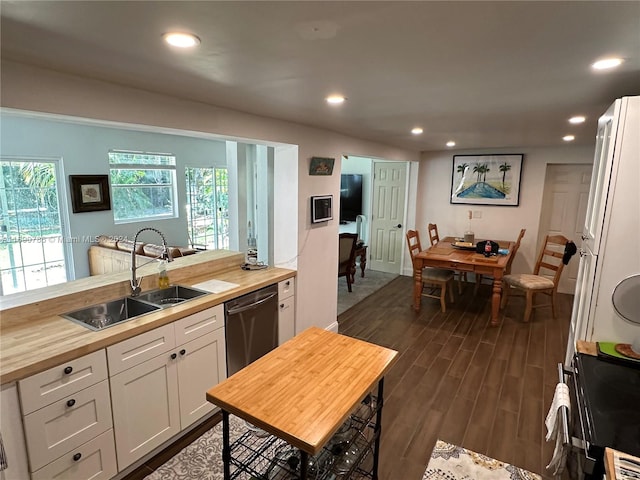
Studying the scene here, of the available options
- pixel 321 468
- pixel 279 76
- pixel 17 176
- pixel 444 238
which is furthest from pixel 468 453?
pixel 17 176

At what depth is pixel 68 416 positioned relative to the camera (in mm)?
1722

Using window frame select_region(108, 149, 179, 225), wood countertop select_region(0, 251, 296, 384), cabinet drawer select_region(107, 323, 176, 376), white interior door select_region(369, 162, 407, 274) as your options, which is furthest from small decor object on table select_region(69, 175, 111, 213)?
white interior door select_region(369, 162, 407, 274)

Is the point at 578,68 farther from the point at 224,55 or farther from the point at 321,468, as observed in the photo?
the point at 321,468

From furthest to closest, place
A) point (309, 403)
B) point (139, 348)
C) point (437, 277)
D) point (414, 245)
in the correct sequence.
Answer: point (414, 245), point (437, 277), point (139, 348), point (309, 403)

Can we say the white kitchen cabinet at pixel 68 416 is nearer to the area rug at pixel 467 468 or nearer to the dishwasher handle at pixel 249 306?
the dishwasher handle at pixel 249 306

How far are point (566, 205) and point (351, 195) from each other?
369cm

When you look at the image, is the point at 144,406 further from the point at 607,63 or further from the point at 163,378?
the point at 607,63

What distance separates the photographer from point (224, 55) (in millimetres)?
1425

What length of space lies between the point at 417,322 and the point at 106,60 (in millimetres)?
4011

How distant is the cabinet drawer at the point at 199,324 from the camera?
7.29ft

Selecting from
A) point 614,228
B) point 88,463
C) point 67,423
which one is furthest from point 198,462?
point 614,228

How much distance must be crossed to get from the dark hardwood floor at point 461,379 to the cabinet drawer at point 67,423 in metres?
0.50

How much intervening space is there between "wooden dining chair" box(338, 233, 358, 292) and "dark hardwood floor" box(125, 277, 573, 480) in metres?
0.56

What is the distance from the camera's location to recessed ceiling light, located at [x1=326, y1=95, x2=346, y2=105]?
6.95ft
